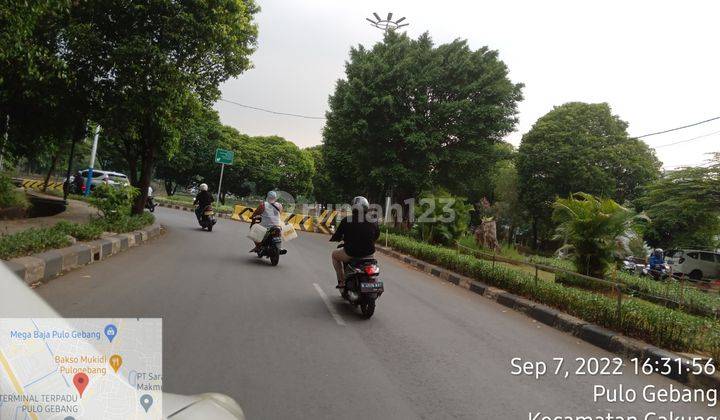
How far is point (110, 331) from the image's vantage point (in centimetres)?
169

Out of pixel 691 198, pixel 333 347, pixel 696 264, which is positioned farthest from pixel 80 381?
pixel 696 264

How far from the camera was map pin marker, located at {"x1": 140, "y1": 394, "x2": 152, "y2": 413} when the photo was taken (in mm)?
1495

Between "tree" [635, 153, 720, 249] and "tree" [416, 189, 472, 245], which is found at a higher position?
"tree" [635, 153, 720, 249]

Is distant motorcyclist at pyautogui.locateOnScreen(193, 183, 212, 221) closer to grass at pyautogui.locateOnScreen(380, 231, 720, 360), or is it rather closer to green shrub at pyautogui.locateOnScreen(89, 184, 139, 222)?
green shrub at pyautogui.locateOnScreen(89, 184, 139, 222)

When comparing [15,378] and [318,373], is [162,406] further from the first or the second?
[318,373]

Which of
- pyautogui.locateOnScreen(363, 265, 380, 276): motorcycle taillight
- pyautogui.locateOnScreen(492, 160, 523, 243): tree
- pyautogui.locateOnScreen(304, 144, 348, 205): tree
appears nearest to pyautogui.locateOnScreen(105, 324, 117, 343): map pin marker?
pyautogui.locateOnScreen(363, 265, 380, 276): motorcycle taillight

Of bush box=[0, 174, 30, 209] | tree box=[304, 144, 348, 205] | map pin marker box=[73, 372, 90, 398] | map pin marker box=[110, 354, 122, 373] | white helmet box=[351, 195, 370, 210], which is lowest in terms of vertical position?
bush box=[0, 174, 30, 209]

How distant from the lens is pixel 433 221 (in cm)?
1784

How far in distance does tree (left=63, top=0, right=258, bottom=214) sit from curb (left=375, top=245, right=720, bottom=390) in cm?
899

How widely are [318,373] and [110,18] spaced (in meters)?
12.0

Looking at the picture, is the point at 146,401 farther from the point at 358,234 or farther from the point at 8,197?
the point at 8,197

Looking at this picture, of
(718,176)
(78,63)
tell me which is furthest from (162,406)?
(718,176)

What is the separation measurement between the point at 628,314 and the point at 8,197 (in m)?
14.8

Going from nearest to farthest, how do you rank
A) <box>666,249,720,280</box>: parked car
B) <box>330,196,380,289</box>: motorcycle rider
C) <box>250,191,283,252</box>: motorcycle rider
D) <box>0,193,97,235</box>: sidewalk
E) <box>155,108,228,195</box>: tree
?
1. <box>330,196,380,289</box>: motorcycle rider
2. <box>0,193,97,235</box>: sidewalk
3. <box>250,191,283,252</box>: motorcycle rider
4. <box>666,249,720,280</box>: parked car
5. <box>155,108,228,195</box>: tree
